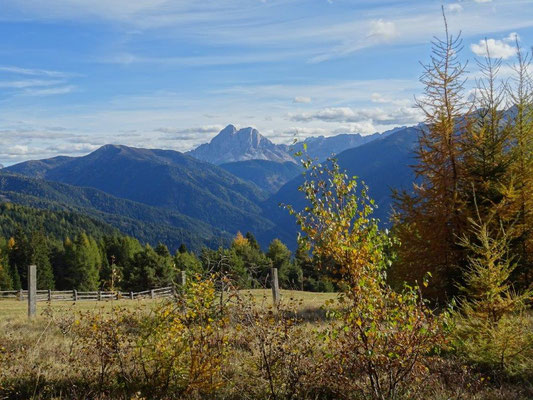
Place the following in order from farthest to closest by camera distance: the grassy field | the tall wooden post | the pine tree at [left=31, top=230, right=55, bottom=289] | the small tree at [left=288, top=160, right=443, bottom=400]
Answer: the pine tree at [left=31, top=230, right=55, bottom=289] → the tall wooden post → the grassy field → the small tree at [left=288, top=160, right=443, bottom=400]

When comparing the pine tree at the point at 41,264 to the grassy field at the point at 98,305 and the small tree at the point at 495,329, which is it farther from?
the small tree at the point at 495,329

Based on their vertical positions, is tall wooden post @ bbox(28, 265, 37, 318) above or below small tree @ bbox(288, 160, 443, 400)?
below

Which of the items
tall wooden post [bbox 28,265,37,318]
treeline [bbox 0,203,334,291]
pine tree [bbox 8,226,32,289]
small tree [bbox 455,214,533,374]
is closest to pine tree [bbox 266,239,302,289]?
treeline [bbox 0,203,334,291]

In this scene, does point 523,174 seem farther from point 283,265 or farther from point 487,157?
point 283,265

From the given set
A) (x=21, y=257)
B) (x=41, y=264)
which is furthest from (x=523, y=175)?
(x=21, y=257)

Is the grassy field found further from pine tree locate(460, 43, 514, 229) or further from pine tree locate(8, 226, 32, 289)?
pine tree locate(8, 226, 32, 289)

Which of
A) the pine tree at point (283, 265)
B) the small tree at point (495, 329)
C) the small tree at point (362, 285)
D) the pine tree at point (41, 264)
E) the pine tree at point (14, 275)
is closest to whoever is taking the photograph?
the small tree at point (362, 285)

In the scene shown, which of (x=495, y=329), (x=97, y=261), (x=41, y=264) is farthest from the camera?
(x=97, y=261)

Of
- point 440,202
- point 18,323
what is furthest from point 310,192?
point 18,323

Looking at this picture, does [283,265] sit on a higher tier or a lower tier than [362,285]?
lower

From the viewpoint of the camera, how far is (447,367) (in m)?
7.95

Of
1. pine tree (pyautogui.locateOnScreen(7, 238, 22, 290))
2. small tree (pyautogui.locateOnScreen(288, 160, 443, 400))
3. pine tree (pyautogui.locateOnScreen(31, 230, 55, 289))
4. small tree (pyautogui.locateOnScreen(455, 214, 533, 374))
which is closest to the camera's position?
small tree (pyautogui.locateOnScreen(288, 160, 443, 400))

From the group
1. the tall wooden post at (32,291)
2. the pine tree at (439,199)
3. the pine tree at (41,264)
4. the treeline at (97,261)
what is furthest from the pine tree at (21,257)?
the pine tree at (439,199)

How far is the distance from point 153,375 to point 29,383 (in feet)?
7.54
